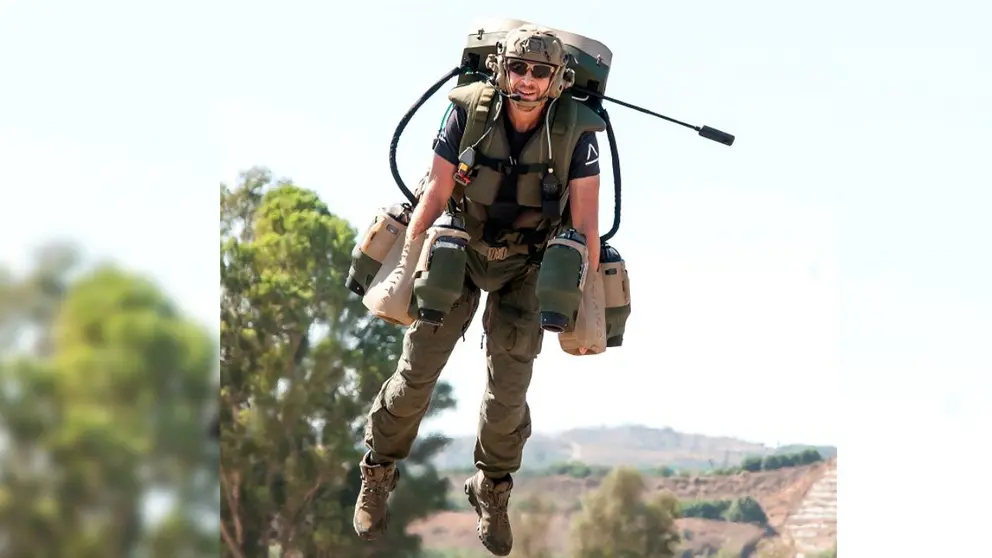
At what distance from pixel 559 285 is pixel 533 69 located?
777 millimetres

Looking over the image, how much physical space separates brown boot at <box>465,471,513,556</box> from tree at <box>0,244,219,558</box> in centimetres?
512

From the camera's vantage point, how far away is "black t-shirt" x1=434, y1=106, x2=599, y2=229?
505 cm

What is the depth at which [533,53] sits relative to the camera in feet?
16.0

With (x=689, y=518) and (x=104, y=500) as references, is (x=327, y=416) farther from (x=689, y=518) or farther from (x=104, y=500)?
(x=689, y=518)

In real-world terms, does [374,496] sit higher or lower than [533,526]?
lower

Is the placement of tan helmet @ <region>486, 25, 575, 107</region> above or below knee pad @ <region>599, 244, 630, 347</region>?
above

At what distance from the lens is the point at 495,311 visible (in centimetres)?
539

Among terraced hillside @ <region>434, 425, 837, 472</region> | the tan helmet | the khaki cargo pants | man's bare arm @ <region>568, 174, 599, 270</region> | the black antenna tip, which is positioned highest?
terraced hillside @ <region>434, 425, 837, 472</region>

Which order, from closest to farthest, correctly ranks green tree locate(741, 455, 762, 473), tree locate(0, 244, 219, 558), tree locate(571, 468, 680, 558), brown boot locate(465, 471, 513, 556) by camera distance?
1. brown boot locate(465, 471, 513, 556)
2. tree locate(0, 244, 219, 558)
3. tree locate(571, 468, 680, 558)
4. green tree locate(741, 455, 762, 473)

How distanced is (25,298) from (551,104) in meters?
5.91

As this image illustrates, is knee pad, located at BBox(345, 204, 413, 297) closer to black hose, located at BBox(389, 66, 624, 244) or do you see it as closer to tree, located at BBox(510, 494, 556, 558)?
black hose, located at BBox(389, 66, 624, 244)

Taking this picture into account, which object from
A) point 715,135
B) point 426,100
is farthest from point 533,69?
point 715,135

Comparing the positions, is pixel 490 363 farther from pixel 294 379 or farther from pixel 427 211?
pixel 294 379

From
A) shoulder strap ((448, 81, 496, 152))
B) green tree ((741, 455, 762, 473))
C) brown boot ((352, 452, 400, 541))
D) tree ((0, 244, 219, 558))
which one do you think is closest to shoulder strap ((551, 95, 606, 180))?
shoulder strap ((448, 81, 496, 152))
